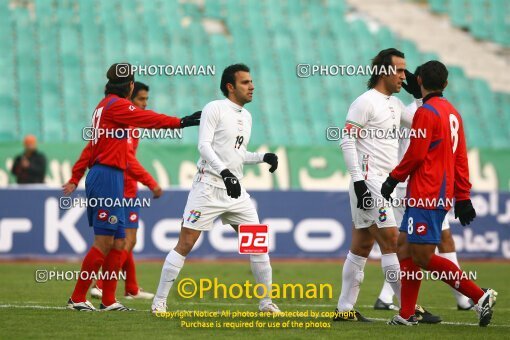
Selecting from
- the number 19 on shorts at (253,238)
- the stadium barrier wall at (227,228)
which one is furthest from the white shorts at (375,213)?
the stadium barrier wall at (227,228)

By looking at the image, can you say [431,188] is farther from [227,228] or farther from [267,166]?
[267,166]

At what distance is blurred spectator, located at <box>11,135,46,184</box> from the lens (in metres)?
17.3

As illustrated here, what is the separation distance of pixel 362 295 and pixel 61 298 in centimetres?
383

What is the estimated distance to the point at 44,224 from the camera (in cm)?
1694

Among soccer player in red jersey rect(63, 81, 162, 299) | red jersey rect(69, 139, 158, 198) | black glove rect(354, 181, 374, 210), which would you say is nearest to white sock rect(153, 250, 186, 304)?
soccer player in red jersey rect(63, 81, 162, 299)

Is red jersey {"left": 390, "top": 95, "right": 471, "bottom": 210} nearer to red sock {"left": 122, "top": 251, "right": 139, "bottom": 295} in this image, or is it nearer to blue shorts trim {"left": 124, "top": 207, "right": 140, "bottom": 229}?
blue shorts trim {"left": 124, "top": 207, "right": 140, "bottom": 229}

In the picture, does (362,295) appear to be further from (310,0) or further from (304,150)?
(310,0)

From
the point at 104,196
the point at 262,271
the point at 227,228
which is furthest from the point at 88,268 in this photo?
the point at 227,228

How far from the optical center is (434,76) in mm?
8578

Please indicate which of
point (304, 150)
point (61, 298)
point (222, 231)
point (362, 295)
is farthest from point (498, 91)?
point (61, 298)

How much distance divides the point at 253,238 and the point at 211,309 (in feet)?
3.18

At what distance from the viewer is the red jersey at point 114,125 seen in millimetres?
9492

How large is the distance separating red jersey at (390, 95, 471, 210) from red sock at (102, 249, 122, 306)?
3171 millimetres

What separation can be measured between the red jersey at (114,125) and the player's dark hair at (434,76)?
8.71 ft
